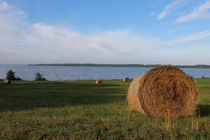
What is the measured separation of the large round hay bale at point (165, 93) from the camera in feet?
26.8

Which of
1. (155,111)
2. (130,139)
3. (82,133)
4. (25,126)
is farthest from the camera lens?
(155,111)

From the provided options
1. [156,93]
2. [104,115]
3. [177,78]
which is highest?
[177,78]

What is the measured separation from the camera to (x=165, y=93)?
8.47 metres

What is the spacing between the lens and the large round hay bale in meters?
8.16

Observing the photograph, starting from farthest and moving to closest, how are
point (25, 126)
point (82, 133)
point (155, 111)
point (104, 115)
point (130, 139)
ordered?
point (155, 111), point (104, 115), point (25, 126), point (82, 133), point (130, 139)

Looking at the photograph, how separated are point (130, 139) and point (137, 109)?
3.59 metres

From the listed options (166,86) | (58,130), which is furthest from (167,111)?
(58,130)

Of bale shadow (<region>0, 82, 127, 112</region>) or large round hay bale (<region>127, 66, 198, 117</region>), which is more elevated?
large round hay bale (<region>127, 66, 198, 117</region>)

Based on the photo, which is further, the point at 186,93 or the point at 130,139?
the point at 186,93

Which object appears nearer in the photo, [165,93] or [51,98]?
[165,93]

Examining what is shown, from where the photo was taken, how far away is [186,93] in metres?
8.34

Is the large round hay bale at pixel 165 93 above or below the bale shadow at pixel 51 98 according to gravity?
above

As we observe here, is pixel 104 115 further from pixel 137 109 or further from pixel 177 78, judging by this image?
pixel 177 78

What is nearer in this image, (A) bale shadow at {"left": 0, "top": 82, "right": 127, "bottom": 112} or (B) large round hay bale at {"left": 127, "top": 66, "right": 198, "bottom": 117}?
(B) large round hay bale at {"left": 127, "top": 66, "right": 198, "bottom": 117}
